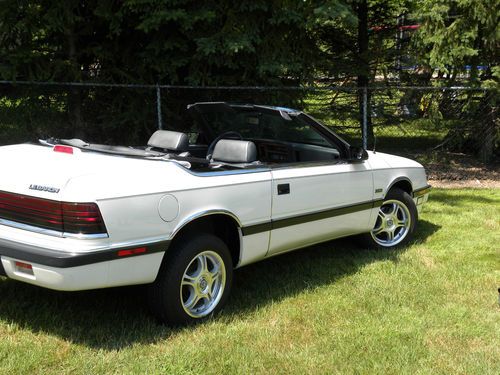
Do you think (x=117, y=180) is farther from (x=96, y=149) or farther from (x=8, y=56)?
(x=8, y=56)

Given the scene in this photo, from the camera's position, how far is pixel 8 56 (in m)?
8.55

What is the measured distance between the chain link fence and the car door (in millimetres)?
3599

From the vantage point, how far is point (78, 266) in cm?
329

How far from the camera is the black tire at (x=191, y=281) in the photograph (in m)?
3.76

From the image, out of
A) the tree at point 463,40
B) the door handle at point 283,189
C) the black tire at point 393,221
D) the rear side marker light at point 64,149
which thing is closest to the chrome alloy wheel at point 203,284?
the door handle at point 283,189

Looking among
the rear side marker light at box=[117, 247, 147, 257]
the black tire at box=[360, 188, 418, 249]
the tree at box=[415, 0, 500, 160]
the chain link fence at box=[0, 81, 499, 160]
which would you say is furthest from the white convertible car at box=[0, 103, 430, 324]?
the tree at box=[415, 0, 500, 160]

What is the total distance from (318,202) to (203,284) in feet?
4.25

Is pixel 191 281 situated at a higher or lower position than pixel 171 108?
lower

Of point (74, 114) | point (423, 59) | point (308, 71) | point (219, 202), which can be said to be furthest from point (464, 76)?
point (219, 202)

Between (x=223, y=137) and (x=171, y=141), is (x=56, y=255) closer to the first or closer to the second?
(x=171, y=141)

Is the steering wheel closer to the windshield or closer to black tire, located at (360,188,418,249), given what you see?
the windshield

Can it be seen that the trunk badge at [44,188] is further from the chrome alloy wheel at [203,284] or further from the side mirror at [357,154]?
the side mirror at [357,154]

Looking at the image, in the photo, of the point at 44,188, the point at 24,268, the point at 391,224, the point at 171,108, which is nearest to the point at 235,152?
the point at 44,188

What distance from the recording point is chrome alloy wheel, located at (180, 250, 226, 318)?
396 cm
